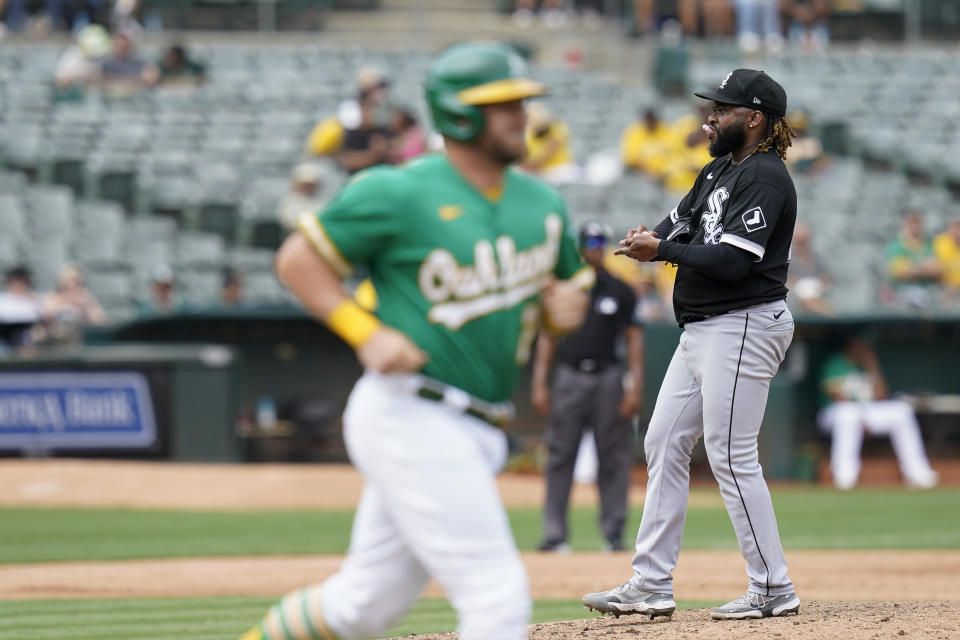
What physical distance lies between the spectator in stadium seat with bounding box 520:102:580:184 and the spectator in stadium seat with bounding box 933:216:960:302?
13.8 feet

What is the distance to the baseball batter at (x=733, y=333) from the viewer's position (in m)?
5.48

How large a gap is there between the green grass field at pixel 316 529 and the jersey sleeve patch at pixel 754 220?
5.28 m

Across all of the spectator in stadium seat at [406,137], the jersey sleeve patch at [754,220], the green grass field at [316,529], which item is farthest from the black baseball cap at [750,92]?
the spectator in stadium seat at [406,137]

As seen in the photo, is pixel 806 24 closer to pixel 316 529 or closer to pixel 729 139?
pixel 316 529

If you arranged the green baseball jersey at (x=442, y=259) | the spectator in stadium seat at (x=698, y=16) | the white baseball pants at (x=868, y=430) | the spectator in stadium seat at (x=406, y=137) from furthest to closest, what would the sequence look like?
the spectator in stadium seat at (x=698, y=16) < the spectator in stadium seat at (x=406, y=137) < the white baseball pants at (x=868, y=430) < the green baseball jersey at (x=442, y=259)

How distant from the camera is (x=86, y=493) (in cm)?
1307

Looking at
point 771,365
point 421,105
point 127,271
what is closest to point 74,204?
point 127,271

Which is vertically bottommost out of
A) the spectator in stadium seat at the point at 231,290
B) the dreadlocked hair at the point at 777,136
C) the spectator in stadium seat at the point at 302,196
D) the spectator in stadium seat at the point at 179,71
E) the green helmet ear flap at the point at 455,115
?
the spectator in stadium seat at the point at 231,290

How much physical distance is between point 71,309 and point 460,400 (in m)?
11.0

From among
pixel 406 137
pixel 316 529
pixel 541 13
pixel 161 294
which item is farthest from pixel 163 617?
pixel 541 13

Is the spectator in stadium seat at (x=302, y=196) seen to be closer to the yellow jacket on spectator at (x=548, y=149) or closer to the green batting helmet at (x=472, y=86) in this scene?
the yellow jacket on spectator at (x=548, y=149)

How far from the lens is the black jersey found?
5.44 metres

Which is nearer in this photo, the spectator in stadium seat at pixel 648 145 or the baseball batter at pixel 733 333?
the baseball batter at pixel 733 333

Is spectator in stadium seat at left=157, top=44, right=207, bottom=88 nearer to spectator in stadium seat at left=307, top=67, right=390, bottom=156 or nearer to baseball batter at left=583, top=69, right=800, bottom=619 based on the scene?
spectator in stadium seat at left=307, top=67, right=390, bottom=156
